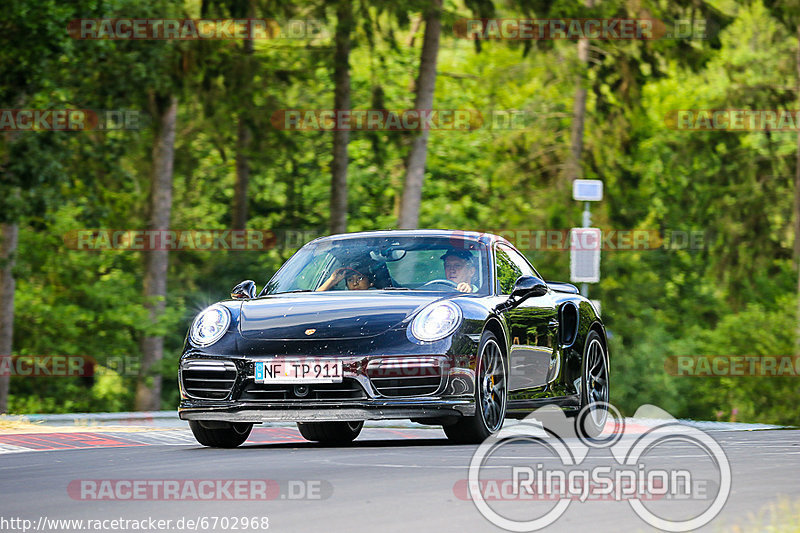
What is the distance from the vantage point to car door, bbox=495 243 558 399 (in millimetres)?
11547

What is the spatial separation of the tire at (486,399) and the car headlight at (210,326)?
178cm

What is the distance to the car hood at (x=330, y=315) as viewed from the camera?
10508 millimetres

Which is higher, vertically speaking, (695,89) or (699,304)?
(695,89)

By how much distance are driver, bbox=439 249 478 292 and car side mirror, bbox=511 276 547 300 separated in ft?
1.08

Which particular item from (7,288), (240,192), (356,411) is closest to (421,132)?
(240,192)

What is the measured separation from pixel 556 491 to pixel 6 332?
25.8 meters

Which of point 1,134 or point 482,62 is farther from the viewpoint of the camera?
point 482,62

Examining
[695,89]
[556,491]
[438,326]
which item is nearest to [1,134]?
[438,326]

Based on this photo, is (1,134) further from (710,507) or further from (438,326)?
(710,507)

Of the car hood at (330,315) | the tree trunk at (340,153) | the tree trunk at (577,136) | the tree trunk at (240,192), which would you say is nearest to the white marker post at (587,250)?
the car hood at (330,315)

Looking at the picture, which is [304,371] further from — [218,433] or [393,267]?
[393,267]

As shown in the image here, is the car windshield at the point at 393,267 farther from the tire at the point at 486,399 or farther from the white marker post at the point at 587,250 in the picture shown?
the white marker post at the point at 587,250

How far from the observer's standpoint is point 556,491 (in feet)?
25.6

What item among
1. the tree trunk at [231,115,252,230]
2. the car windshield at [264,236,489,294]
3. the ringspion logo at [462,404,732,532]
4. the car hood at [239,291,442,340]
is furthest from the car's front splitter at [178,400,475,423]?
the tree trunk at [231,115,252,230]
